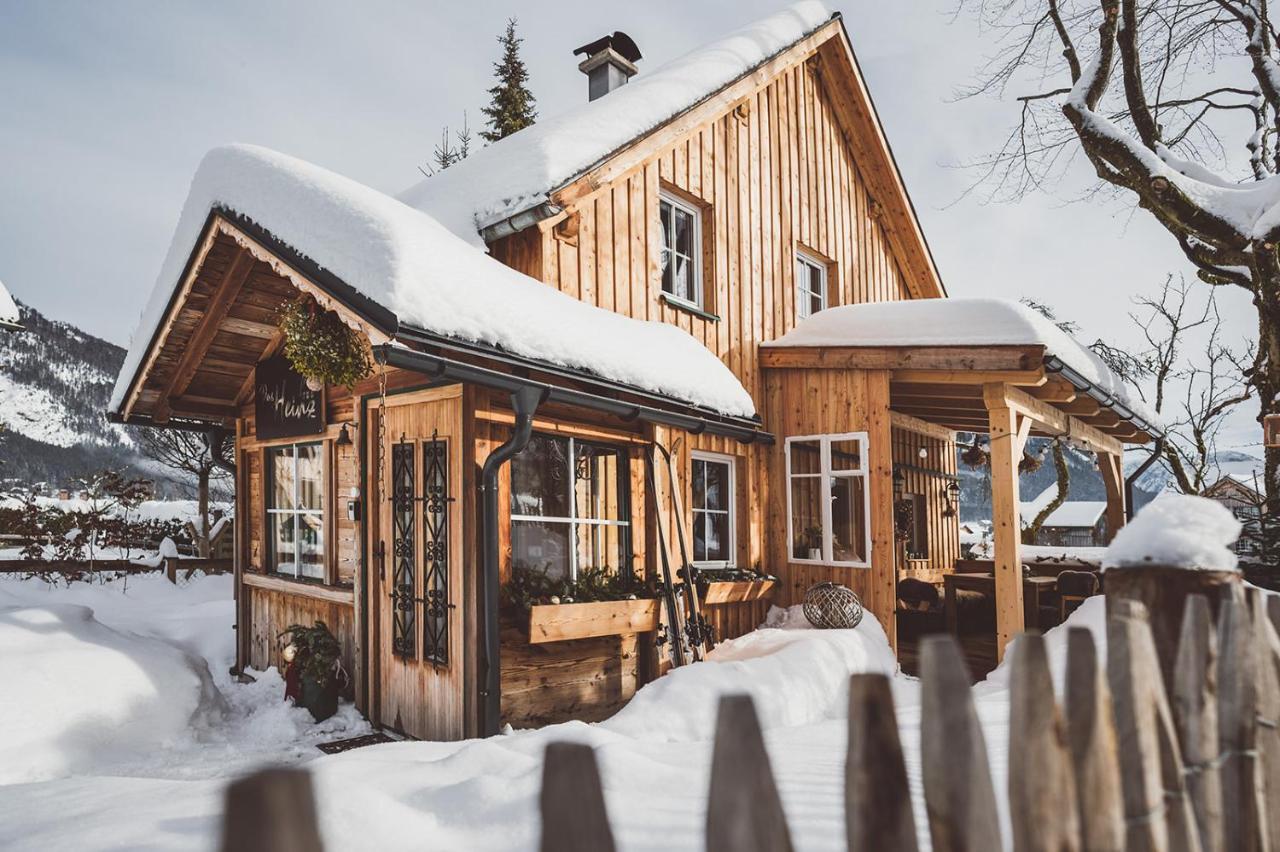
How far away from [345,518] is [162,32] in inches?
265

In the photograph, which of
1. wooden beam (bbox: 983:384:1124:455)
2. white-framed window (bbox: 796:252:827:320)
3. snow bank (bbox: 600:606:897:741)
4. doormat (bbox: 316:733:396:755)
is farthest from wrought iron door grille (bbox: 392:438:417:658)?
white-framed window (bbox: 796:252:827:320)

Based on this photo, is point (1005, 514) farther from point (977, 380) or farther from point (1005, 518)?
point (977, 380)

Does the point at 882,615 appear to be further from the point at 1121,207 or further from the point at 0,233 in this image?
the point at 0,233

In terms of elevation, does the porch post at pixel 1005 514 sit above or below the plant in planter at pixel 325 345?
below

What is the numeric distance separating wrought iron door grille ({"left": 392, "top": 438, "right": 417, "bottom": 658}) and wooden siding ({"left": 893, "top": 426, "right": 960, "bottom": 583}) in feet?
23.9

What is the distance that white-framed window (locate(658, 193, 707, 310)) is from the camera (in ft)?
28.9

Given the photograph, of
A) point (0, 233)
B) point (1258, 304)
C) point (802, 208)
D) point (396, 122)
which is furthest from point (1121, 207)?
point (0, 233)

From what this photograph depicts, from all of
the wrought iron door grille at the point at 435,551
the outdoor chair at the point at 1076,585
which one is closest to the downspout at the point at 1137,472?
the outdoor chair at the point at 1076,585

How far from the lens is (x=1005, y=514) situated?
7.49 metres

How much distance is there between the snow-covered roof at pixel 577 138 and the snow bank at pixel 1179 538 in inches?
222

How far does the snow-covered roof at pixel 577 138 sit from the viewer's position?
7.01 m

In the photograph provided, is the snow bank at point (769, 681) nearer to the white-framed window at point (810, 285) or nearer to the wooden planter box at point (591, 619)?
the wooden planter box at point (591, 619)

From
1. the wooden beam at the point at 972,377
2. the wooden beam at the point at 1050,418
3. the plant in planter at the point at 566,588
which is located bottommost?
the plant in planter at the point at 566,588

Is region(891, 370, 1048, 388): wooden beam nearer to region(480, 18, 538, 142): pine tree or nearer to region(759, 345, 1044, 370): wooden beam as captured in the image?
region(759, 345, 1044, 370): wooden beam
